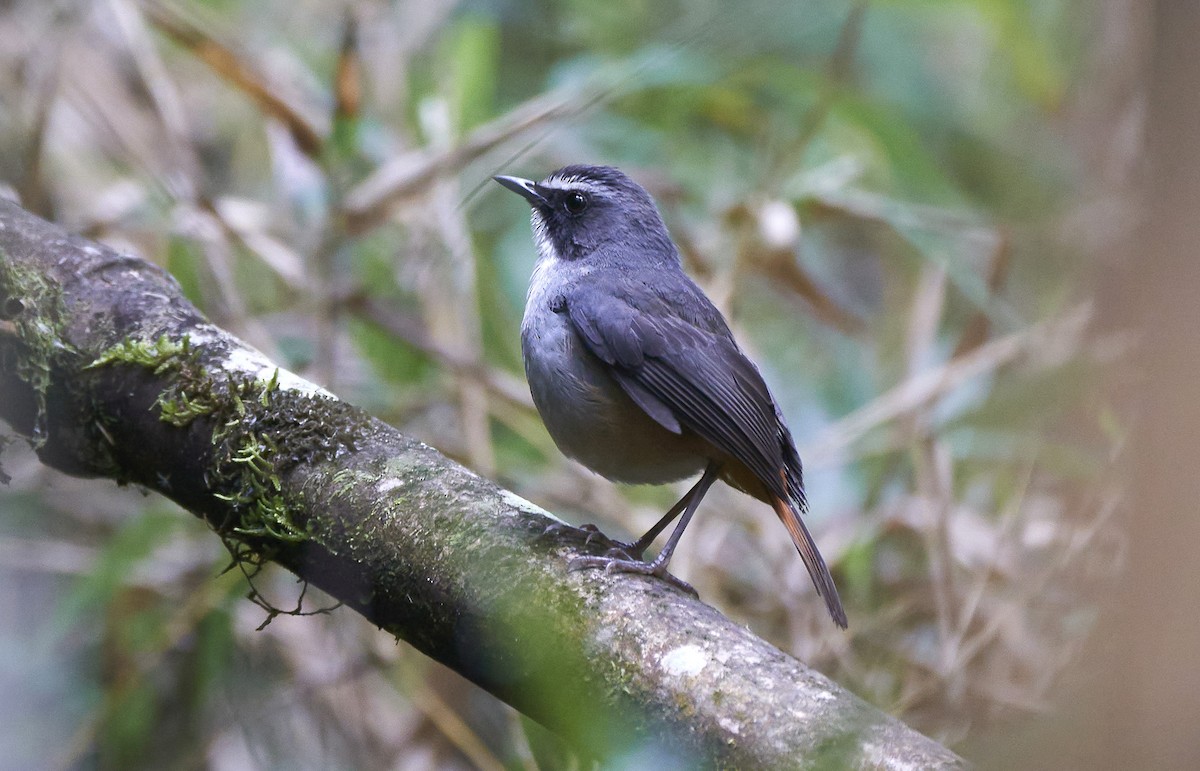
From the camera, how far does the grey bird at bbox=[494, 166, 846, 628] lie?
114 inches

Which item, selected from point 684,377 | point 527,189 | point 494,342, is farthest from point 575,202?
point 494,342

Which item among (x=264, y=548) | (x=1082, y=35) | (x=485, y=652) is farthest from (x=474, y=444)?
(x=1082, y=35)

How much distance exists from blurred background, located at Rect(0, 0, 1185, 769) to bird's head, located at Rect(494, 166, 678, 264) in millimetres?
284

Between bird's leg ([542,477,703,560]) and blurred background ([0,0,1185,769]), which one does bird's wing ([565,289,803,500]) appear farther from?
blurred background ([0,0,1185,769])

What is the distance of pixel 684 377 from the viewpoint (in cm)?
293

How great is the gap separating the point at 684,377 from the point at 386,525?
1.06m

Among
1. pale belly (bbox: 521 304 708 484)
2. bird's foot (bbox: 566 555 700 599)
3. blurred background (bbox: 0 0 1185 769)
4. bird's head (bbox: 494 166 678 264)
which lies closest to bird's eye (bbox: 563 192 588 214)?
bird's head (bbox: 494 166 678 264)

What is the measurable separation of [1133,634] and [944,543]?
3.37 m

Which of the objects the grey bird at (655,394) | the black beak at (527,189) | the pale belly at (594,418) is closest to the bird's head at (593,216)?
the black beak at (527,189)

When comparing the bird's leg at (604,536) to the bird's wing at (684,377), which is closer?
the bird's leg at (604,536)

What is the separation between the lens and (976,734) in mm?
3535

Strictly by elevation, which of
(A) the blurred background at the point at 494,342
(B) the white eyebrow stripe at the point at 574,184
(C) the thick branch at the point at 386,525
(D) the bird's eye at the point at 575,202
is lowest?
(A) the blurred background at the point at 494,342

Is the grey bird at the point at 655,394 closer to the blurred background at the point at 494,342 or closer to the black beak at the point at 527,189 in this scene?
the black beak at the point at 527,189

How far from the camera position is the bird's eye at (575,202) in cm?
358
